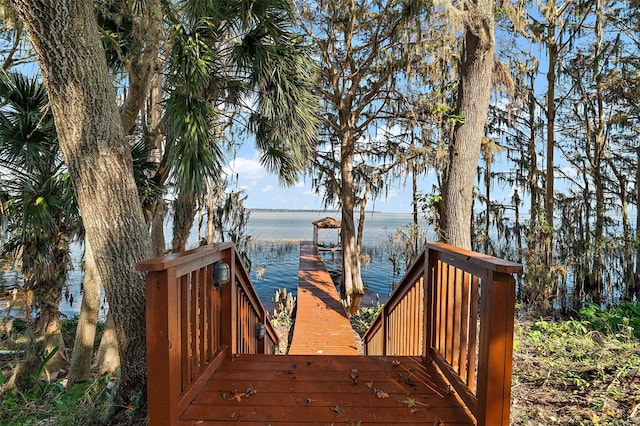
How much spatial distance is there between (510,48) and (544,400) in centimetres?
791

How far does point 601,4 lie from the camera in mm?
8469

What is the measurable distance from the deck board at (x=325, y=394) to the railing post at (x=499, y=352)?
0.70ft

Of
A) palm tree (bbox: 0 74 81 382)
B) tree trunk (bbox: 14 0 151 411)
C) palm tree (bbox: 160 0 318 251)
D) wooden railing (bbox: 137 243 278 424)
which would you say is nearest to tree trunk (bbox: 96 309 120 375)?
palm tree (bbox: 0 74 81 382)

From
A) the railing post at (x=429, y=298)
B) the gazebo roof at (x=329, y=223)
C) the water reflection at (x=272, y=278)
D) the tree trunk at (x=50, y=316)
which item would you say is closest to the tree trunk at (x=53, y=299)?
the tree trunk at (x=50, y=316)

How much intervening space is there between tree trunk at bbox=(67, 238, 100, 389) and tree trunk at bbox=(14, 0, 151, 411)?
3.11 m

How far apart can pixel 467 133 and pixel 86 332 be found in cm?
639

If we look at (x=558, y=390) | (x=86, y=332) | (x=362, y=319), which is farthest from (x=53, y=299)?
(x=558, y=390)

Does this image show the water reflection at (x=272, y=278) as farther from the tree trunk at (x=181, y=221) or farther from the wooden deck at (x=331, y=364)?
the wooden deck at (x=331, y=364)

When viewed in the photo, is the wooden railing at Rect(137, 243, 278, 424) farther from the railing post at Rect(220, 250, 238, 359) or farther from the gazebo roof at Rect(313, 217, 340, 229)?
the gazebo roof at Rect(313, 217, 340, 229)

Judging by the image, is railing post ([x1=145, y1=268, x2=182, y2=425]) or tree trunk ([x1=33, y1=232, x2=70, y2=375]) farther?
tree trunk ([x1=33, y1=232, x2=70, y2=375])

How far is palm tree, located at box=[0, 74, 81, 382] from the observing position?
172 inches

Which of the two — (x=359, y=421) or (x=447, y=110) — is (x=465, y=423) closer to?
(x=359, y=421)

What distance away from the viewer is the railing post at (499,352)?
5.31ft

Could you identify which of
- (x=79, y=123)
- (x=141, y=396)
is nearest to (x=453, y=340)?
(x=141, y=396)
